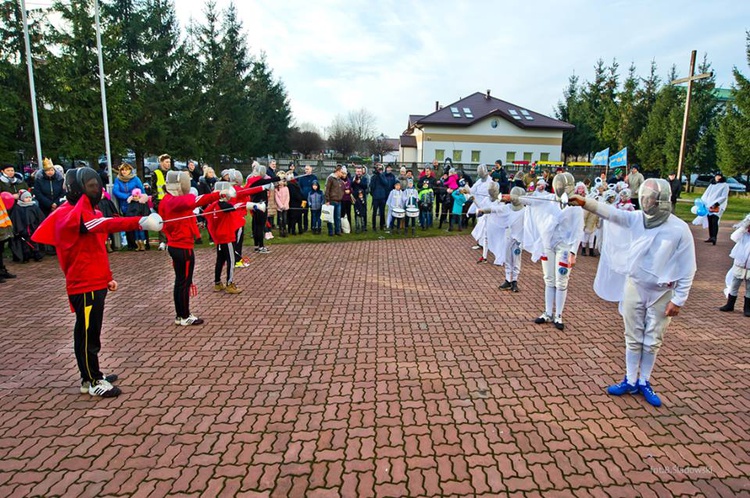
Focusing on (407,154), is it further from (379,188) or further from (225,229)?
(225,229)

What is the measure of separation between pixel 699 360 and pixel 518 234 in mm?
3586

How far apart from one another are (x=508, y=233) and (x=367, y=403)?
5.35 metres

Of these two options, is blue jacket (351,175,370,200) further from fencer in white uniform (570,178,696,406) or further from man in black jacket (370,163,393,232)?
fencer in white uniform (570,178,696,406)

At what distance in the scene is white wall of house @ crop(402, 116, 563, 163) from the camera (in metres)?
48.3

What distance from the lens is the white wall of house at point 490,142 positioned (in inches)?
1901

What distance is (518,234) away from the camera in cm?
853

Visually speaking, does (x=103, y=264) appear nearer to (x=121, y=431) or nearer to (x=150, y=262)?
(x=121, y=431)

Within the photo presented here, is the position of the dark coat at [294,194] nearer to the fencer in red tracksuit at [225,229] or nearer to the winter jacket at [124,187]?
the winter jacket at [124,187]

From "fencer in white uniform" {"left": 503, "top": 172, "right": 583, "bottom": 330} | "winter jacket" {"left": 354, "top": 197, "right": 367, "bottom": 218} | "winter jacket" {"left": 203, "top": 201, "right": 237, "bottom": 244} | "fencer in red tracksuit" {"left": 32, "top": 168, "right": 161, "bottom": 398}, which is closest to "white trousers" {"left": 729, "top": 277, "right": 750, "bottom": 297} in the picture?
"fencer in white uniform" {"left": 503, "top": 172, "right": 583, "bottom": 330}

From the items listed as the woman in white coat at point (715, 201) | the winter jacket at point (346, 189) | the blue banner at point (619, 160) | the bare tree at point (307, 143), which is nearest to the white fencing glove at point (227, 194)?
the winter jacket at point (346, 189)

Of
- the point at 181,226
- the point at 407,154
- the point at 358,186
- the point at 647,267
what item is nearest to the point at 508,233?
the point at 647,267

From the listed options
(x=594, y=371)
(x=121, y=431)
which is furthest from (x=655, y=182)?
(x=121, y=431)

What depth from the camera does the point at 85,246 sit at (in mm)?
4508

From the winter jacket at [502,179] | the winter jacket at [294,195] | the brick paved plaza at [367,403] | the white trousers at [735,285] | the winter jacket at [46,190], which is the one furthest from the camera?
the winter jacket at [502,179]
